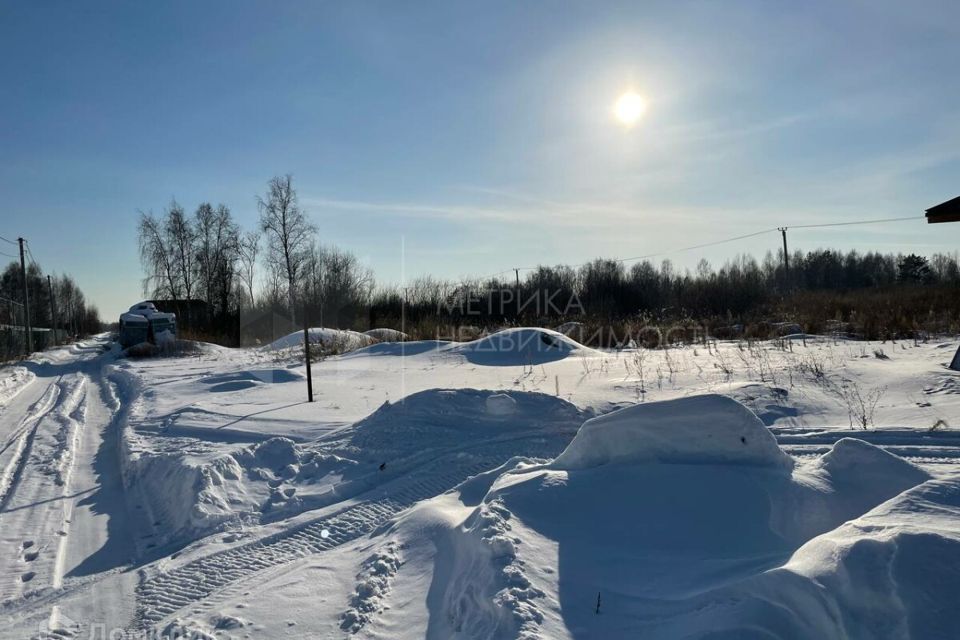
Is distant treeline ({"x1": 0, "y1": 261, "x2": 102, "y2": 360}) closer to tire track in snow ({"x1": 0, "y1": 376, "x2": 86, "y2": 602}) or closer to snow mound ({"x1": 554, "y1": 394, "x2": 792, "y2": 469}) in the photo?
tire track in snow ({"x1": 0, "y1": 376, "x2": 86, "y2": 602})

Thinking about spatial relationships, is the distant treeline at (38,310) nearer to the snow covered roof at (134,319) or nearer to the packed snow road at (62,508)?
the snow covered roof at (134,319)

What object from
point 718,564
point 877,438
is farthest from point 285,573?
point 877,438

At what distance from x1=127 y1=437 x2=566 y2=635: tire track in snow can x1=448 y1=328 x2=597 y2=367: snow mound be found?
7.57 meters

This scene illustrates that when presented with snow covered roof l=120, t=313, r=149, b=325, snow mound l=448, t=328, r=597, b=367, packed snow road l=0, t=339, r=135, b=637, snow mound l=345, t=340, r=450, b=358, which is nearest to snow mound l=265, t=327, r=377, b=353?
snow mound l=345, t=340, r=450, b=358

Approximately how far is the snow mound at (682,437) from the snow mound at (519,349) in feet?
30.1

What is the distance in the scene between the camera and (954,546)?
2.53 metres

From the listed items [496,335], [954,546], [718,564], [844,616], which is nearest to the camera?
[844,616]

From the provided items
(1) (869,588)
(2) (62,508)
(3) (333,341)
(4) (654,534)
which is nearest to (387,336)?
(3) (333,341)

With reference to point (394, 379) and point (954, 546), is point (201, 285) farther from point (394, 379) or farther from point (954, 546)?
point (954, 546)

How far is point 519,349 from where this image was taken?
590 inches

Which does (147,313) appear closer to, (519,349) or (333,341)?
(333,341)

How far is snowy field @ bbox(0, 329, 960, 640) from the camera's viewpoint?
8.61ft

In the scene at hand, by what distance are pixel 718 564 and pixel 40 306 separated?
6746 centimetres

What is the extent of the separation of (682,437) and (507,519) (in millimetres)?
1570
